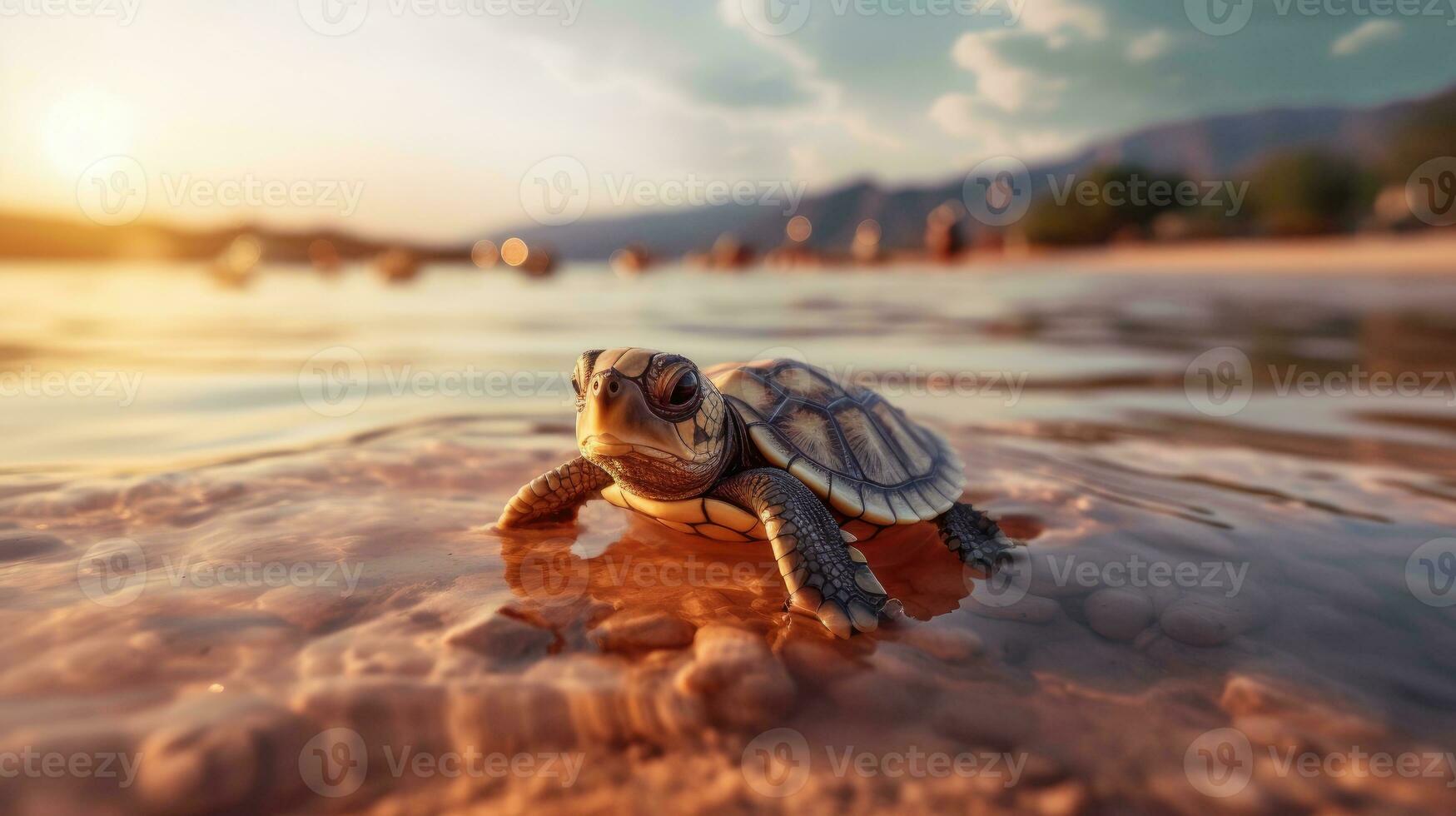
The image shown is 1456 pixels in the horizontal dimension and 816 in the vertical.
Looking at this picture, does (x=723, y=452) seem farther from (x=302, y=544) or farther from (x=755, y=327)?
(x=755, y=327)

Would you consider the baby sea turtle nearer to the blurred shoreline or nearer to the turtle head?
the turtle head

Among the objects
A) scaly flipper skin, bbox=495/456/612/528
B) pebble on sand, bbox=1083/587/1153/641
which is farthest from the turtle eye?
pebble on sand, bbox=1083/587/1153/641

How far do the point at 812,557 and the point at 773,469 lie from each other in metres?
0.64

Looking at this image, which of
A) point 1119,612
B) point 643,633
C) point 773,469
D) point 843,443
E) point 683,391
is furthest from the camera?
point 843,443

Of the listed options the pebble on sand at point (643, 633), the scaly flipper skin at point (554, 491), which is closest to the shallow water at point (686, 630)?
the pebble on sand at point (643, 633)

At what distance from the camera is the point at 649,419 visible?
111 inches

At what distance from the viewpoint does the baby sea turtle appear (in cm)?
280

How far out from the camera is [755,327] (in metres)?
14.2

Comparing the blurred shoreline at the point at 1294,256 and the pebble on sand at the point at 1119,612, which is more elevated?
the blurred shoreline at the point at 1294,256

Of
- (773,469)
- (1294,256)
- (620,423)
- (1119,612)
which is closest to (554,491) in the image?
(620,423)

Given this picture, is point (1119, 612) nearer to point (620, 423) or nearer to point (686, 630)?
point (686, 630)

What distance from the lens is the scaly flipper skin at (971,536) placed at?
10.9 feet

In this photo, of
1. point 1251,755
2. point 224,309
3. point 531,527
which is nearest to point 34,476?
point 531,527

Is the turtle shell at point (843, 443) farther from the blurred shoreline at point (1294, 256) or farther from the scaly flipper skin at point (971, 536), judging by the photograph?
the blurred shoreline at point (1294, 256)
